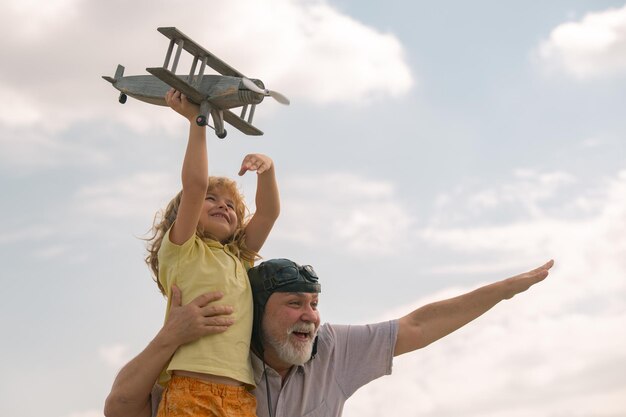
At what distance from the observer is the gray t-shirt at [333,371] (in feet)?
18.1

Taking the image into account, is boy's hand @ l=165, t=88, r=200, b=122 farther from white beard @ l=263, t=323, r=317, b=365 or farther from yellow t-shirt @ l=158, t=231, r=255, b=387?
white beard @ l=263, t=323, r=317, b=365

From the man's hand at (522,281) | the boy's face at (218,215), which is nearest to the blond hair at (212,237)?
the boy's face at (218,215)

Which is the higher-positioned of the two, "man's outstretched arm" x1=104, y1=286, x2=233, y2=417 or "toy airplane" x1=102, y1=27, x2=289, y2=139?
"toy airplane" x1=102, y1=27, x2=289, y2=139

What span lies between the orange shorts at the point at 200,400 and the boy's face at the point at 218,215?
1.12m

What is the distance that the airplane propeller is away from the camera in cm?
627

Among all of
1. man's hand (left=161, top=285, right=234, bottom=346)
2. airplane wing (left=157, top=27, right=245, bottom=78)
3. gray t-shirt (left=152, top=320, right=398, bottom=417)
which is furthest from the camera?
airplane wing (left=157, top=27, right=245, bottom=78)

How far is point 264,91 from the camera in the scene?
6.55 meters

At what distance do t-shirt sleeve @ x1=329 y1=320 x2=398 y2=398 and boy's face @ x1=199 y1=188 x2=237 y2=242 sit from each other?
1260 millimetres

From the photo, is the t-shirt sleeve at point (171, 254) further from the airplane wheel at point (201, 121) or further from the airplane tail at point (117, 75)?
the airplane tail at point (117, 75)

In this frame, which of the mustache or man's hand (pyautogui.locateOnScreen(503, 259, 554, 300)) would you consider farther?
man's hand (pyautogui.locateOnScreen(503, 259, 554, 300))

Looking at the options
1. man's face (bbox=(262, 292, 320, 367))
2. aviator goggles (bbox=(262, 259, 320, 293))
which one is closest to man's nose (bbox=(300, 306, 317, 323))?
man's face (bbox=(262, 292, 320, 367))

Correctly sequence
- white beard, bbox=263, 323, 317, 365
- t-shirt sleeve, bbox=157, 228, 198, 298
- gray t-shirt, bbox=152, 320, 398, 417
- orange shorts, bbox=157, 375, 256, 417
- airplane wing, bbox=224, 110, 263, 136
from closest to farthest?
orange shorts, bbox=157, 375, 256, 417
t-shirt sleeve, bbox=157, 228, 198, 298
white beard, bbox=263, 323, 317, 365
gray t-shirt, bbox=152, 320, 398, 417
airplane wing, bbox=224, 110, 263, 136

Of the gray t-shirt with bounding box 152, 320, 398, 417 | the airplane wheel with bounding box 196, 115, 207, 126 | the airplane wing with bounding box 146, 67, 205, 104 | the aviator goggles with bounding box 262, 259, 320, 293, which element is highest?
the airplane wing with bounding box 146, 67, 205, 104

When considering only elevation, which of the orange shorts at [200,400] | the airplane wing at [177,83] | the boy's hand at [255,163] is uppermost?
the airplane wing at [177,83]
